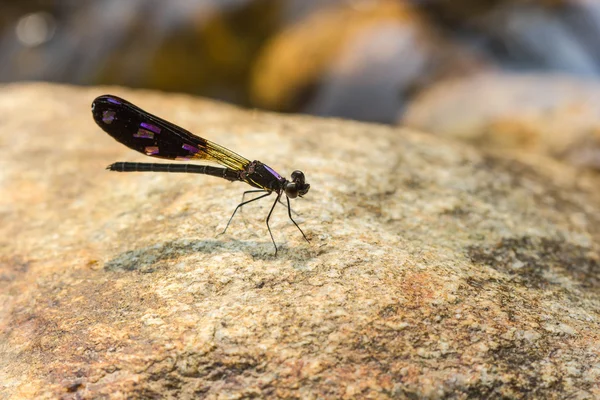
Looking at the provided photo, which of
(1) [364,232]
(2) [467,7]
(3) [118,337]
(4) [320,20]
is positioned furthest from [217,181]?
(2) [467,7]

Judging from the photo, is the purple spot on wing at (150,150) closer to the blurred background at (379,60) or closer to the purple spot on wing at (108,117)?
the purple spot on wing at (108,117)

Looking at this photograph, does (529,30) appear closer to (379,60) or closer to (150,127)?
(379,60)

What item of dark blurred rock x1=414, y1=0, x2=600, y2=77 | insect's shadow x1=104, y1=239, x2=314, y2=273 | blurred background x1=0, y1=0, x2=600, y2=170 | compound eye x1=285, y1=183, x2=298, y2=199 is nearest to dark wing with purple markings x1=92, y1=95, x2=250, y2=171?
compound eye x1=285, y1=183, x2=298, y2=199

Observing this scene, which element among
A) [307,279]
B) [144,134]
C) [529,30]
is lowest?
[307,279]

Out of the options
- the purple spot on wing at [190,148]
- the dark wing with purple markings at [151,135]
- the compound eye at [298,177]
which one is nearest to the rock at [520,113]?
the compound eye at [298,177]

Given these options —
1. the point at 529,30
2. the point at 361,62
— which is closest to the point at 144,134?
the point at 361,62

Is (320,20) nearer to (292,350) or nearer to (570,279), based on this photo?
(570,279)
